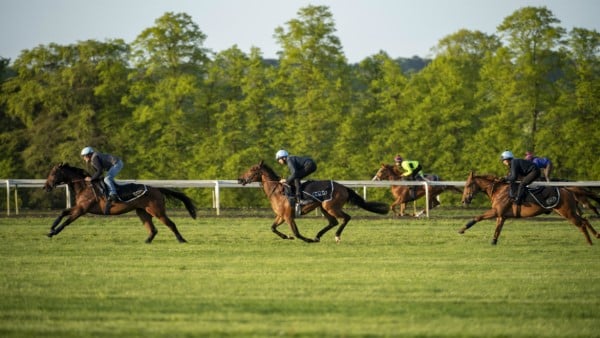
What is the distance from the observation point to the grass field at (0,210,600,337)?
920 cm

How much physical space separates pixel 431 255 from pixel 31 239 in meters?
7.88

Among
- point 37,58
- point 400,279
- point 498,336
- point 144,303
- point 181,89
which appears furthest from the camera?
point 37,58

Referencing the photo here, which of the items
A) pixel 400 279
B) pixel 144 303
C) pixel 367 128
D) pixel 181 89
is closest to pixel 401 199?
pixel 367 128

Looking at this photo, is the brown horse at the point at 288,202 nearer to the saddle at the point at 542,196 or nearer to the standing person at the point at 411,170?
the saddle at the point at 542,196

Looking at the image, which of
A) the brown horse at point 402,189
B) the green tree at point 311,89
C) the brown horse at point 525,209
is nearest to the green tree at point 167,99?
the green tree at point 311,89

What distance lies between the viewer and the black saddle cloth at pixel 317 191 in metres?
18.7

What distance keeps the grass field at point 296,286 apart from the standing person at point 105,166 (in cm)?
102

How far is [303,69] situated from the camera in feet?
116

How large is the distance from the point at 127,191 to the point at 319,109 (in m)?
17.2

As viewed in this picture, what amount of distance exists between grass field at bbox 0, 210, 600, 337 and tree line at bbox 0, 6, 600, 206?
14.9 metres

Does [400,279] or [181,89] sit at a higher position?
[181,89]

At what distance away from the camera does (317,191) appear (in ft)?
61.8

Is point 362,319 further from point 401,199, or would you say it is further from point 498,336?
point 401,199

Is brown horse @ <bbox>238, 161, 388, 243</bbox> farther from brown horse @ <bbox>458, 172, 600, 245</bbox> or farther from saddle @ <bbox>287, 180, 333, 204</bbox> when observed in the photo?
brown horse @ <bbox>458, 172, 600, 245</bbox>
